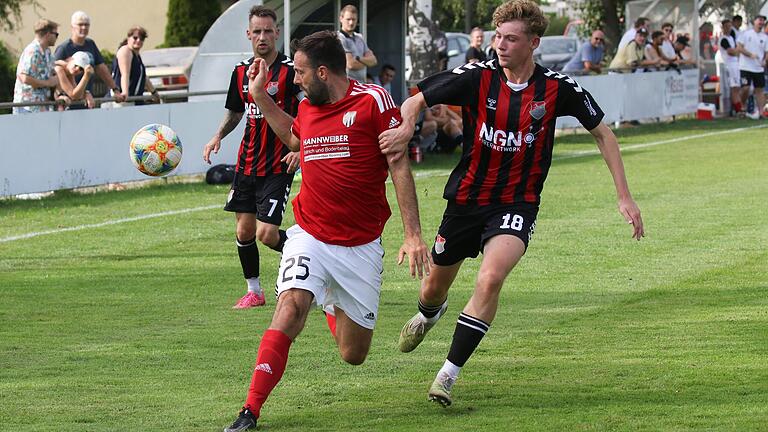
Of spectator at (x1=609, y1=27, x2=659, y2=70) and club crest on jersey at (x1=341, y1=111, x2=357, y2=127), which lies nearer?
club crest on jersey at (x1=341, y1=111, x2=357, y2=127)

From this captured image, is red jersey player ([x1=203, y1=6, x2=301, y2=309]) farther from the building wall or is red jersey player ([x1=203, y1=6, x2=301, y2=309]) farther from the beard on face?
the building wall

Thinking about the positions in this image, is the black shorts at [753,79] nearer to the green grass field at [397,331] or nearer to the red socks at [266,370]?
the green grass field at [397,331]

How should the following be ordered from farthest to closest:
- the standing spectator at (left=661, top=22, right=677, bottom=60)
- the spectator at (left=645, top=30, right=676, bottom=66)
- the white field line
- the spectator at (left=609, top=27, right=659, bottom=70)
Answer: the standing spectator at (left=661, top=22, right=677, bottom=60)
the spectator at (left=645, top=30, right=676, bottom=66)
the spectator at (left=609, top=27, right=659, bottom=70)
the white field line

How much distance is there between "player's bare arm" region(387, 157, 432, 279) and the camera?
6500 millimetres

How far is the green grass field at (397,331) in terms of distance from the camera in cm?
675

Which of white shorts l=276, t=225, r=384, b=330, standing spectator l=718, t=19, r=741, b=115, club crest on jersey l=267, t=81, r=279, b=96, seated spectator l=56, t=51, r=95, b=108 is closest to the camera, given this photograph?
white shorts l=276, t=225, r=384, b=330

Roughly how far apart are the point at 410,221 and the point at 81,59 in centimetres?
1130

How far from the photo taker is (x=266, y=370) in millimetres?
6312

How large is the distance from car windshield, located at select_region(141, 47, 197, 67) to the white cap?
722 inches

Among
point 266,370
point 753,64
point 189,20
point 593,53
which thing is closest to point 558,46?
point 189,20

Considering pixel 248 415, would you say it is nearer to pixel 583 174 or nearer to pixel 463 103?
pixel 463 103

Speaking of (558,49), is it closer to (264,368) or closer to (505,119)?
(505,119)

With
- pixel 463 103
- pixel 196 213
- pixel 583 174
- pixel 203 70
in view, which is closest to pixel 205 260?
pixel 196 213

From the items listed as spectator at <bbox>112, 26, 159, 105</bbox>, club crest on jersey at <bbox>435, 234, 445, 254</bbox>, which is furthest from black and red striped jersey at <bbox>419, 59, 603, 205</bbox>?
spectator at <bbox>112, 26, 159, 105</bbox>
